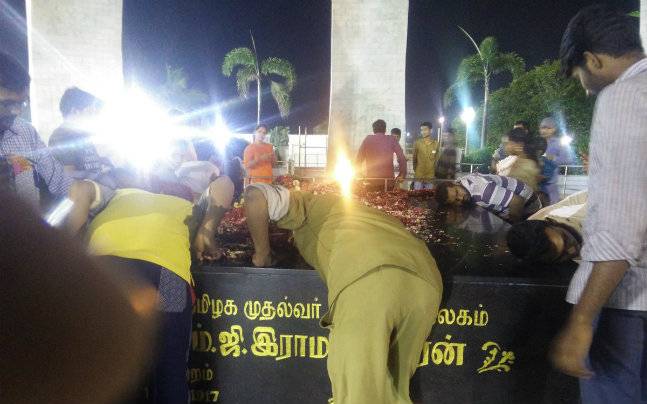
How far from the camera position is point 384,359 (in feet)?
4.74

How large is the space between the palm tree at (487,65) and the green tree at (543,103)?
2.82 ft

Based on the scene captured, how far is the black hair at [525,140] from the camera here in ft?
13.4

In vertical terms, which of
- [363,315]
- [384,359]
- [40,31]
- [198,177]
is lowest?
[384,359]

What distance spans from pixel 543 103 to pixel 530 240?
22.0 metres

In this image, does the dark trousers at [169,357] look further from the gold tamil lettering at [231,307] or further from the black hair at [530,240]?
the black hair at [530,240]

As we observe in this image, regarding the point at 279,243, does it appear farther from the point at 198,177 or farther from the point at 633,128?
the point at 633,128

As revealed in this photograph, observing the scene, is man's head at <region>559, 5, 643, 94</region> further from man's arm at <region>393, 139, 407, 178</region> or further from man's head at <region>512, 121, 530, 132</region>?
man's arm at <region>393, 139, 407, 178</region>

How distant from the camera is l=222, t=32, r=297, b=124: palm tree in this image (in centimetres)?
2578

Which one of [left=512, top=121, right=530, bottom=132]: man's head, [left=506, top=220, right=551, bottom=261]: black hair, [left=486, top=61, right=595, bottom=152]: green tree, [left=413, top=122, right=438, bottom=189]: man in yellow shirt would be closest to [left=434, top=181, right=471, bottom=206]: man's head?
[left=512, top=121, right=530, bottom=132]: man's head

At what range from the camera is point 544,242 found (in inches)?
79.4

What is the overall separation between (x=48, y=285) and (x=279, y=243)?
109cm

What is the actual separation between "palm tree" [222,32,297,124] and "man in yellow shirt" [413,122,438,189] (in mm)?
19914

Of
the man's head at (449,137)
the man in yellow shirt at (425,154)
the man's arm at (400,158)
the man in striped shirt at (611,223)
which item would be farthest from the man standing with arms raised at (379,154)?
the man in striped shirt at (611,223)

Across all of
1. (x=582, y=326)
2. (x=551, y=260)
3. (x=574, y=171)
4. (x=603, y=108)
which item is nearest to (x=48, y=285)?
(x=582, y=326)
